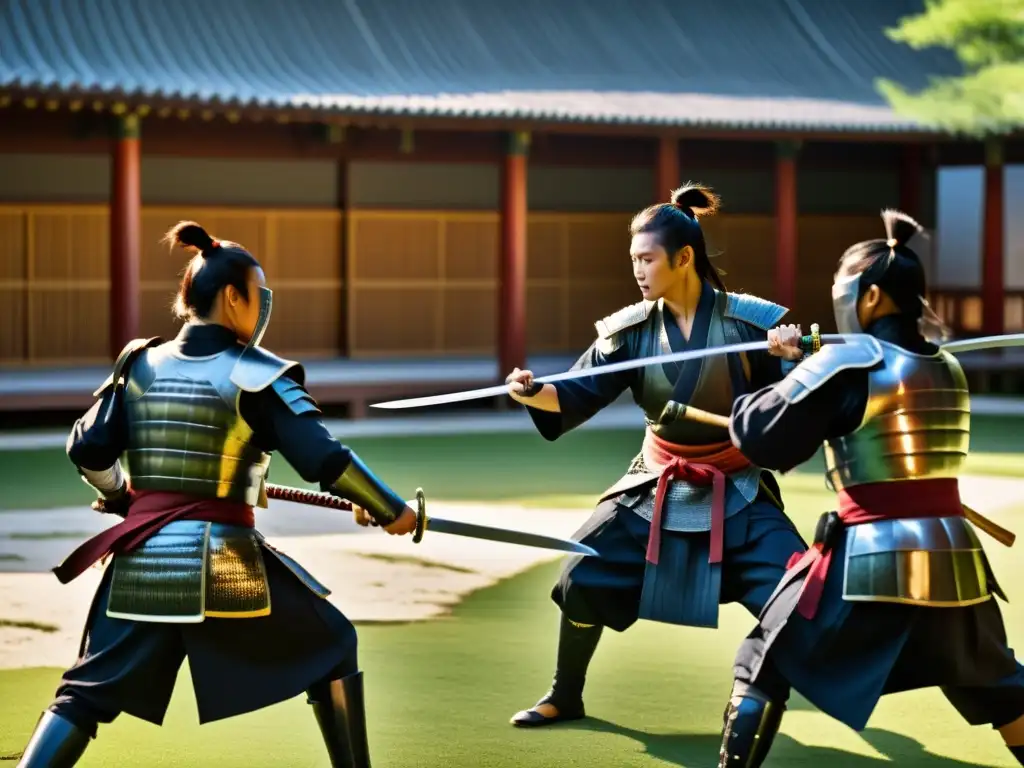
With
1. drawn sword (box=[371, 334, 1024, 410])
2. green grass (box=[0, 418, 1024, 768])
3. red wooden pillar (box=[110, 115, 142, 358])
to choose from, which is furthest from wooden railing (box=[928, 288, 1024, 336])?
drawn sword (box=[371, 334, 1024, 410])

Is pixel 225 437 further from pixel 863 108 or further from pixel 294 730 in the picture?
pixel 863 108

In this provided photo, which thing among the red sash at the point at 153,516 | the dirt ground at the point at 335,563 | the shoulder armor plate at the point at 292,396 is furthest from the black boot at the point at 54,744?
the dirt ground at the point at 335,563

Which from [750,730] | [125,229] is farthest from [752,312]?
[125,229]

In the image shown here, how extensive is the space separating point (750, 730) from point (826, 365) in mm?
893

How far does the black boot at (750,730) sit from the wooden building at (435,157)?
422 inches

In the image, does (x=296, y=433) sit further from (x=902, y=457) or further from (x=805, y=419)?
(x=902, y=457)

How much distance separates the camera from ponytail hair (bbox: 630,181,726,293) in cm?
552

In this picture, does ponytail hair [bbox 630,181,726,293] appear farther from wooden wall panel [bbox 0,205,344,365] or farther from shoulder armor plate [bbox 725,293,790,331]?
wooden wall panel [bbox 0,205,344,365]

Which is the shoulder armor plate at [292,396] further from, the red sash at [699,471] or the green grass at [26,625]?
the green grass at [26,625]

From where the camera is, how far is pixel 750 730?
14.9ft

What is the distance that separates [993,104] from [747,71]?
2.42 meters

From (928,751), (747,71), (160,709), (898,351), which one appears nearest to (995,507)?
(928,751)

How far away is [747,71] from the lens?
1856 centimetres

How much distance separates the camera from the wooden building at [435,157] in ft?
50.7
